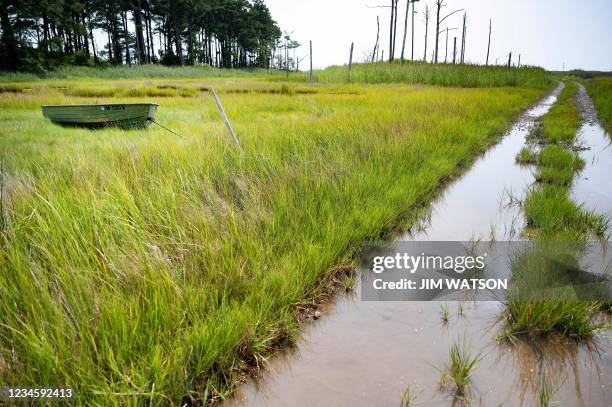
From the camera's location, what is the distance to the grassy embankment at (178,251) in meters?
1.58

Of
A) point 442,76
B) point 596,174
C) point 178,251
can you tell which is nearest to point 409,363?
point 178,251

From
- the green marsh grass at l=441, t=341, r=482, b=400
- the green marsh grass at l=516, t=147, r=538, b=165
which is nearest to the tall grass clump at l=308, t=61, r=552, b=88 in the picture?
the green marsh grass at l=516, t=147, r=538, b=165

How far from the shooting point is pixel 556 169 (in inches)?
216

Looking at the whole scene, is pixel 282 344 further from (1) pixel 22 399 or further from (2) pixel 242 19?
(2) pixel 242 19

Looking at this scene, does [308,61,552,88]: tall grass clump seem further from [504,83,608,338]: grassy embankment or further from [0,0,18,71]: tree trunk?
[0,0,18,71]: tree trunk

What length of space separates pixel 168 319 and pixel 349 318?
1171mm

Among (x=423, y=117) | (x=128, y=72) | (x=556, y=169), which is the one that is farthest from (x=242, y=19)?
(x=556, y=169)

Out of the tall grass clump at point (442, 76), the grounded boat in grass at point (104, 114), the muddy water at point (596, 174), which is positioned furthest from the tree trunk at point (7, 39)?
the tall grass clump at point (442, 76)

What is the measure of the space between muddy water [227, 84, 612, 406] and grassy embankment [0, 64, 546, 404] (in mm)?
220

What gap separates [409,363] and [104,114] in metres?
9.08

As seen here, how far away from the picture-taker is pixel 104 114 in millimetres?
8445

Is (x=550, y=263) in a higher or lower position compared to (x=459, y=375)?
higher

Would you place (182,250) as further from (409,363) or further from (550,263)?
(550,263)

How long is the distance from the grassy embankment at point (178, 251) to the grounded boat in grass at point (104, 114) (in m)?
3.73
